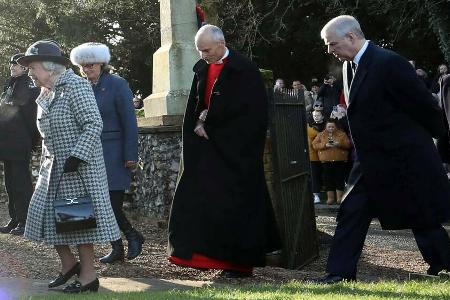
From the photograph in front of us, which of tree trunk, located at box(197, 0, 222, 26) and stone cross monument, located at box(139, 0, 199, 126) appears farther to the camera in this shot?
tree trunk, located at box(197, 0, 222, 26)

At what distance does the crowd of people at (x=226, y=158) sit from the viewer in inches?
259

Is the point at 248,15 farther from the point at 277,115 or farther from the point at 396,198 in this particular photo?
the point at 396,198

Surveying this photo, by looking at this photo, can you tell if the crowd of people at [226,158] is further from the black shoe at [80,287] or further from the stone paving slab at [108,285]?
the stone paving slab at [108,285]

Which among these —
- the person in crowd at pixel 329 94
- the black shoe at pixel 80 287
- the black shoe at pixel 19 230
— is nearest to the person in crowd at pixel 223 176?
the black shoe at pixel 80 287

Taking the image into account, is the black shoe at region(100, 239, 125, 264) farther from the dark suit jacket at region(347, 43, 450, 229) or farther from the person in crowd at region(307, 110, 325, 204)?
the person in crowd at region(307, 110, 325, 204)

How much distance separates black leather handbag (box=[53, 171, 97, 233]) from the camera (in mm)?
6352

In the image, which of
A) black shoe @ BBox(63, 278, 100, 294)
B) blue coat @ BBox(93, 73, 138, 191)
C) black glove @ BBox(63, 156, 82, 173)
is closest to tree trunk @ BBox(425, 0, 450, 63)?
blue coat @ BBox(93, 73, 138, 191)

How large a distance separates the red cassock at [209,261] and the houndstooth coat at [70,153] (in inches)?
43.0

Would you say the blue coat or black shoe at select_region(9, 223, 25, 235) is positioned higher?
the blue coat

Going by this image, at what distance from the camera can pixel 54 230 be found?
21.5ft

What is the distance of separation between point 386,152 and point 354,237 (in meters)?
0.68

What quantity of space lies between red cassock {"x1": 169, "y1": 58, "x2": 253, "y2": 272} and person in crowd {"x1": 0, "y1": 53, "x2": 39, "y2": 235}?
3.23 metres

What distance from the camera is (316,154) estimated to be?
15141 mm

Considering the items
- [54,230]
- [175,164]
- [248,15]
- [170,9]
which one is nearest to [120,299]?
[54,230]
